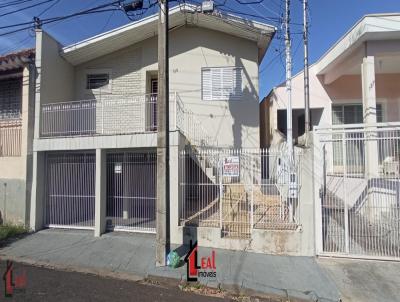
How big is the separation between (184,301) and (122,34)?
370 inches

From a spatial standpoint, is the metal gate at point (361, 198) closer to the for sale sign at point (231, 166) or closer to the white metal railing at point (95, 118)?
the for sale sign at point (231, 166)

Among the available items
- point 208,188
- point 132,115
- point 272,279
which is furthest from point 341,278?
point 132,115

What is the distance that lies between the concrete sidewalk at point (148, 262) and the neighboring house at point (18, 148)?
141 cm

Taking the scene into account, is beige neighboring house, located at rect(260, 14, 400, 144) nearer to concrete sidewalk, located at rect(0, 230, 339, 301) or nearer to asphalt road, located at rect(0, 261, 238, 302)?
concrete sidewalk, located at rect(0, 230, 339, 301)

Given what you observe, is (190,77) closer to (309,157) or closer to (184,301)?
(309,157)

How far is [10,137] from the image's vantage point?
32.4 feet

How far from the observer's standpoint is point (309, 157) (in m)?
6.97

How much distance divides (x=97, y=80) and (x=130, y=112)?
3418 mm

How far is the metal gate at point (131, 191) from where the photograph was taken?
9.00 metres

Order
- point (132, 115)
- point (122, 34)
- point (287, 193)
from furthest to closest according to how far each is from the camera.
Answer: point (122, 34)
point (132, 115)
point (287, 193)
